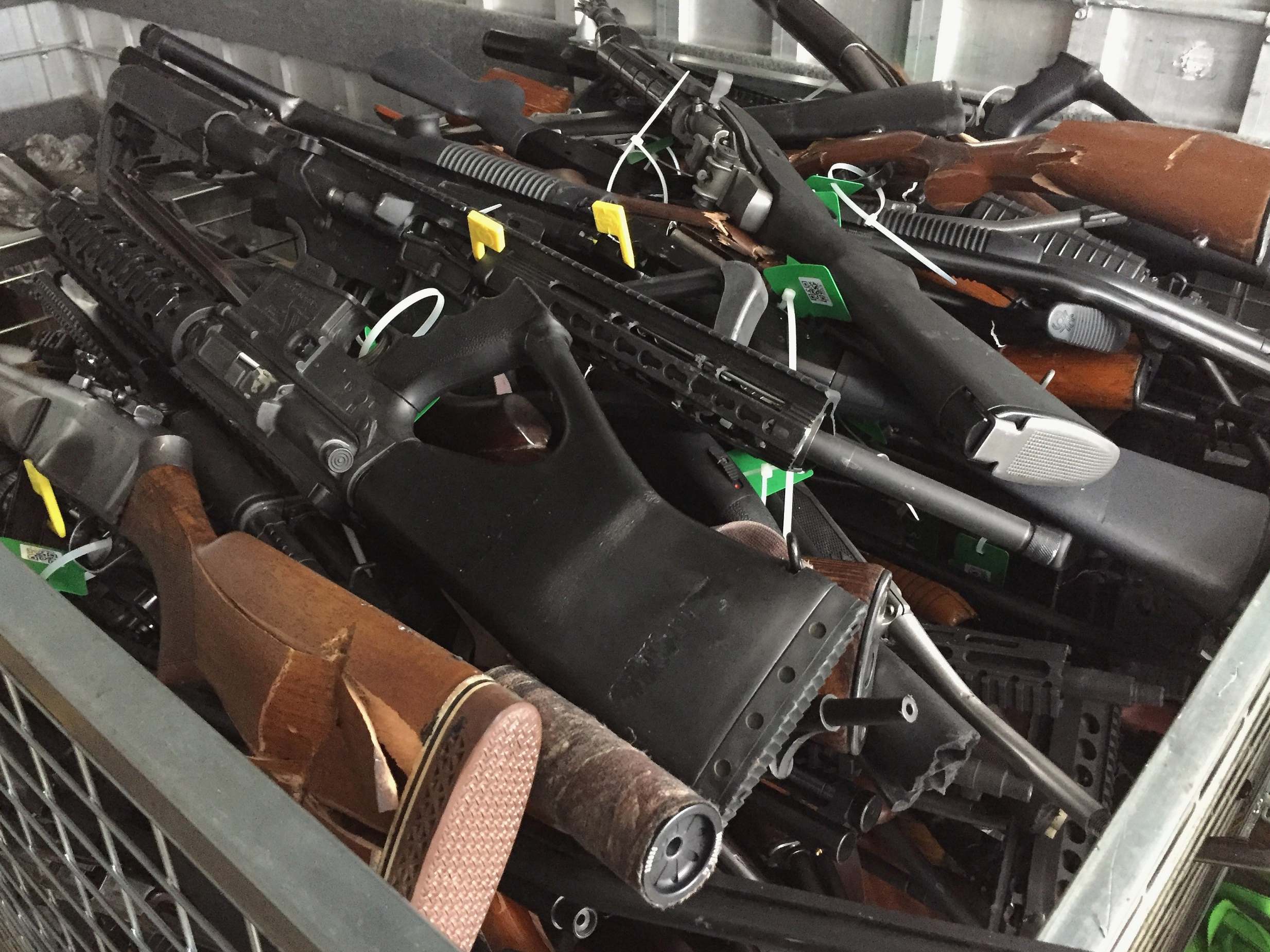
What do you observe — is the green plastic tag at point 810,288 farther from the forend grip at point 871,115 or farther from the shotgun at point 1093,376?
the forend grip at point 871,115

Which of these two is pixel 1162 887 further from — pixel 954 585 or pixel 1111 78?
pixel 1111 78

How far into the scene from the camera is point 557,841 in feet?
2.12

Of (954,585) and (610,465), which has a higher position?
(610,465)

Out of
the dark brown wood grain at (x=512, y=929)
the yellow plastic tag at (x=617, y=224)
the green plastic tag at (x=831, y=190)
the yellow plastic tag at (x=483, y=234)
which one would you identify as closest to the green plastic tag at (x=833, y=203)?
the green plastic tag at (x=831, y=190)

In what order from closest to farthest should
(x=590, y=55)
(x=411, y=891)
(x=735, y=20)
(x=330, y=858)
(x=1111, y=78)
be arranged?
(x=330, y=858)
(x=411, y=891)
(x=1111, y=78)
(x=590, y=55)
(x=735, y=20)

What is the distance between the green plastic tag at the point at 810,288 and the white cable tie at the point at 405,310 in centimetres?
30

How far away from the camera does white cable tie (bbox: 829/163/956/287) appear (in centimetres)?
101

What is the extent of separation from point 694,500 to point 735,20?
1028 millimetres

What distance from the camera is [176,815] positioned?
0.45m

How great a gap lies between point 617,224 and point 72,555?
1.84 ft

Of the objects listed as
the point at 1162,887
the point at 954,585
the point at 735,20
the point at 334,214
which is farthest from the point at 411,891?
the point at 735,20

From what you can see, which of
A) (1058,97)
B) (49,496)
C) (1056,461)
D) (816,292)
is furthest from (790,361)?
(49,496)

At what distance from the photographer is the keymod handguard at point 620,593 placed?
2.05 ft

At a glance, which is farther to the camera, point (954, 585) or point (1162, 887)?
point (954, 585)
